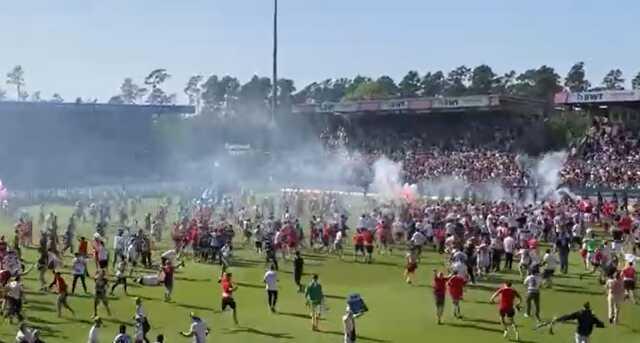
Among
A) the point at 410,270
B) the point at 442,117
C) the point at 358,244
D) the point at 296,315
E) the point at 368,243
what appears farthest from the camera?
the point at 442,117

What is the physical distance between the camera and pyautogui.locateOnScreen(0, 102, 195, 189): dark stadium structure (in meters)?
86.4

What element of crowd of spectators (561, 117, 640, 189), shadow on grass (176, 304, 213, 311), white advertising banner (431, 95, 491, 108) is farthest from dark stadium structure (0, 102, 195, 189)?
shadow on grass (176, 304, 213, 311)

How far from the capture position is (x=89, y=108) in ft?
324

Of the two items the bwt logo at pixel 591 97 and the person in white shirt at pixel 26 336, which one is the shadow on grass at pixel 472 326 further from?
the bwt logo at pixel 591 97

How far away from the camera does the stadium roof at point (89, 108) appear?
297ft

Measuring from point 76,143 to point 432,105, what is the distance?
4015 cm

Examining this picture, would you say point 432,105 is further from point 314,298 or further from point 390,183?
point 314,298

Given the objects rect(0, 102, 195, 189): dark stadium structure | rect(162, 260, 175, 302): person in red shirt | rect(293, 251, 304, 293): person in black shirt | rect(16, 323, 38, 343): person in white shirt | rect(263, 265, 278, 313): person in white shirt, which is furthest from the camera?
rect(0, 102, 195, 189): dark stadium structure

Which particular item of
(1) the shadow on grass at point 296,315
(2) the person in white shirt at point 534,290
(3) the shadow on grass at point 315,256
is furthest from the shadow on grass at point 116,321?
(3) the shadow on grass at point 315,256

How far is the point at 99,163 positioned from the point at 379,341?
251 ft

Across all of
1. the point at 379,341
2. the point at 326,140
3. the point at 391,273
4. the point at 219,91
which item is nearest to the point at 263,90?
the point at 219,91

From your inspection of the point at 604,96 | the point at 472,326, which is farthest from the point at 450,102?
the point at 472,326

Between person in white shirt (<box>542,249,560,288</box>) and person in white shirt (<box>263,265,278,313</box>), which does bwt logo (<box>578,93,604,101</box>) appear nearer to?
person in white shirt (<box>542,249,560,288</box>)

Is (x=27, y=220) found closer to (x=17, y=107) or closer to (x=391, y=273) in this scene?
(x=391, y=273)
